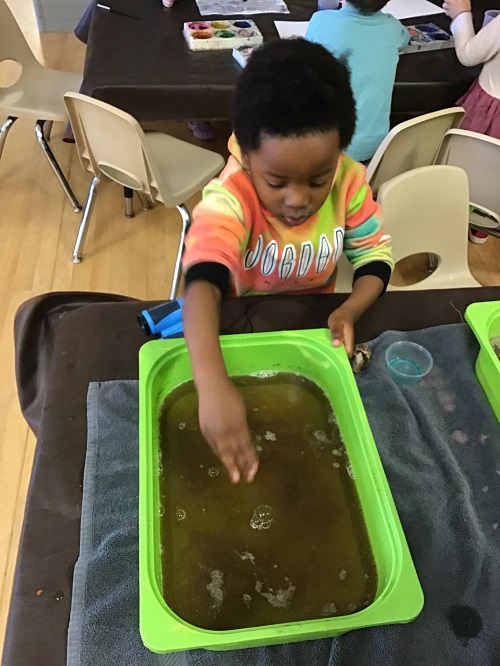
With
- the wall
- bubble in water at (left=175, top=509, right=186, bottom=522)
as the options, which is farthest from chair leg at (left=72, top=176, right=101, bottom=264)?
the wall

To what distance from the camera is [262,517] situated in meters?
0.73

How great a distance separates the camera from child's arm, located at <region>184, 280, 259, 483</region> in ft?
2.12

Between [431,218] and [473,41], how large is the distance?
2.37ft

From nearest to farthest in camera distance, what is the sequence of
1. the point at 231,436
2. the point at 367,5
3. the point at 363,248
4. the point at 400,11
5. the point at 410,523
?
the point at 231,436, the point at 410,523, the point at 363,248, the point at 367,5, the point at 400,11

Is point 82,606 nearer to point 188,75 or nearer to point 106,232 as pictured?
point 188,75

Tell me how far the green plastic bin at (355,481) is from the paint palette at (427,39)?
137 centimetres

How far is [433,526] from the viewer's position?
2.44 feet

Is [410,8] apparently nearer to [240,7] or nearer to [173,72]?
[240,7]

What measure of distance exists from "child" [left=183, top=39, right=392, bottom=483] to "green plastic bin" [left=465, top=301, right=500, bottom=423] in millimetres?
169

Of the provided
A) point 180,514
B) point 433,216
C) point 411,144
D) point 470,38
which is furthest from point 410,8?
point 180,514

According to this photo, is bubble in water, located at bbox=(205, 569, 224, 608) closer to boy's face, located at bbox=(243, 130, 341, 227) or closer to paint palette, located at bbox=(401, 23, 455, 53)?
boy's face, located at bbox=(243, 130, 341, 227)

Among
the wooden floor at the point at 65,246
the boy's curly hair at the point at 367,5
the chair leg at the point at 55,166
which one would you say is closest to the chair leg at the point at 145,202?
the wooden floor at the point at 65,246

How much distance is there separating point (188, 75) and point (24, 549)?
4.56 ft

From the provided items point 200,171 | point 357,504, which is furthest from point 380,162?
point 357,504
